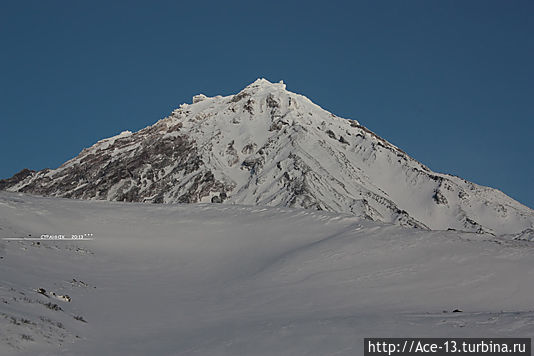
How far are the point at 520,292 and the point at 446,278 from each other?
3466 millimetres

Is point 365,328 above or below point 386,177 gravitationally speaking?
below

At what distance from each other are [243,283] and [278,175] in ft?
394

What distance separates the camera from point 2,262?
25.9m

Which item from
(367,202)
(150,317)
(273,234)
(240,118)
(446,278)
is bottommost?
(150,317)

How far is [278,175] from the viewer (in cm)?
14838

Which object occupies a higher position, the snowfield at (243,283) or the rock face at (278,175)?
the rock face at (278,175)

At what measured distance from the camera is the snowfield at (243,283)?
16359mm

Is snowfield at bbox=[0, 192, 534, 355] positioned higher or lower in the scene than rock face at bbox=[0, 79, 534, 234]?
lower

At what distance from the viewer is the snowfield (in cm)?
1636

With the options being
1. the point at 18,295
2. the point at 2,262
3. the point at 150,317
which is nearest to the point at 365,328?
the point at 150,317

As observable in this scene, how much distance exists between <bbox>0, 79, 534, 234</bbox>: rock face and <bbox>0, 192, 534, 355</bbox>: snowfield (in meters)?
89.0

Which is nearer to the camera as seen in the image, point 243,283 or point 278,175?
point 243,283

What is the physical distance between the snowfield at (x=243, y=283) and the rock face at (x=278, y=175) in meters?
89.0

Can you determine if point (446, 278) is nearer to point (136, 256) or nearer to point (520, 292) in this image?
point (520, 292)
